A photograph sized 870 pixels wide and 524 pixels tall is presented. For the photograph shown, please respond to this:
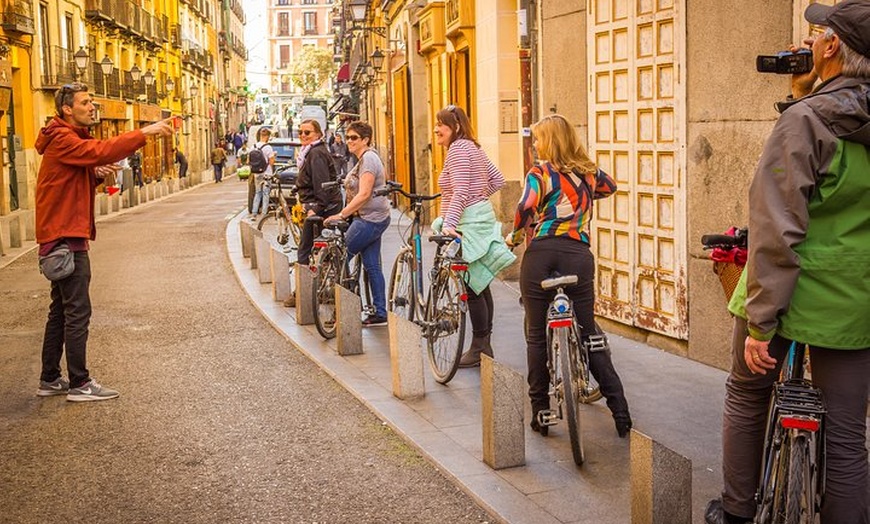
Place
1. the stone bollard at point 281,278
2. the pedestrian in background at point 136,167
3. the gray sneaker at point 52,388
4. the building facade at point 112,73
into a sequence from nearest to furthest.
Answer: the gray sneaker at point 52,388 < the stone bollard at point 281,278 < the building facade at point 112,73 < the pedestrian in background at point 136,167

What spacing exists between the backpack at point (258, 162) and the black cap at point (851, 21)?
20103 mm

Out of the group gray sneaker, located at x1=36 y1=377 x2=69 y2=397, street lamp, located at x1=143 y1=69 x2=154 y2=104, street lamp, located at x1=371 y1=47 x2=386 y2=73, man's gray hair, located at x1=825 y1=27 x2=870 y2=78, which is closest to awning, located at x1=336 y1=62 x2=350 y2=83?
street lamp, located at x1=143 y1=69 x2=154 y2=104

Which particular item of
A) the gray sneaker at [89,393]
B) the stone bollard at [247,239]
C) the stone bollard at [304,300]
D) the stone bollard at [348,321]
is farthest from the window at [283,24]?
the gray sneaker at [89,393]

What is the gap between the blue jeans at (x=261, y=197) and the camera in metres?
23.9

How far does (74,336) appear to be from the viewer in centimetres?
774

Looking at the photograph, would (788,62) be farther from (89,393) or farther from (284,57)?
(284,57)

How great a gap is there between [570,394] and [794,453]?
1.94 m

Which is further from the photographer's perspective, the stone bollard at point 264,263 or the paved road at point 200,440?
the stone bollard at point 264,263

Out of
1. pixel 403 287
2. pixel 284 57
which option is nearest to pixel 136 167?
pixel 403 287

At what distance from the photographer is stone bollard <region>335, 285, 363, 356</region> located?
9000 mm

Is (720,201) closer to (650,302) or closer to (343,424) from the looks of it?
(650,302)

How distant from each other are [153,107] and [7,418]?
4390cm

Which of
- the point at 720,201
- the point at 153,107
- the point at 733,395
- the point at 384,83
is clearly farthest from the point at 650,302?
the point at 153,107

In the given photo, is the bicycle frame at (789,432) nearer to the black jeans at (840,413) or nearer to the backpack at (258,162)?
the black jeans at (840,413)
